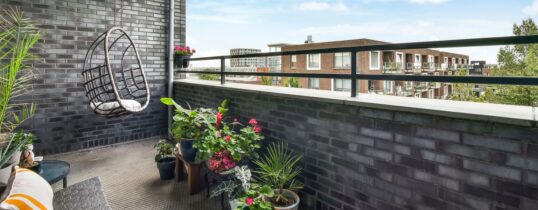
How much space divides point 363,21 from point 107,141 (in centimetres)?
2630

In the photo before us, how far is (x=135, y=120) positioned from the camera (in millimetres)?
4672

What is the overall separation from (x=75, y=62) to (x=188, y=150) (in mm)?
2412

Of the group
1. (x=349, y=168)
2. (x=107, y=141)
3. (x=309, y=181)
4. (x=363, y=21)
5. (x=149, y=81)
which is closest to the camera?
(x=349, y=168)

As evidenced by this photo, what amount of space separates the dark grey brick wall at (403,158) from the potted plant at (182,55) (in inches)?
99.4

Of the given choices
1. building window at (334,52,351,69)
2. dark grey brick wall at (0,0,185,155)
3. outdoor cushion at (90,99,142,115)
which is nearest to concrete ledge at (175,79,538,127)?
outdoor cushion at (90,99,142,115)

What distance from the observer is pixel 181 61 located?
490 centimetres

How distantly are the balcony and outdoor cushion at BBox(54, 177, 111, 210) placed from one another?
0.01 meters

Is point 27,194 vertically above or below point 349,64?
below

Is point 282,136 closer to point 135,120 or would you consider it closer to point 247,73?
A: point 247,73

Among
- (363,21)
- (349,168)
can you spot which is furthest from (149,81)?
(363,21)

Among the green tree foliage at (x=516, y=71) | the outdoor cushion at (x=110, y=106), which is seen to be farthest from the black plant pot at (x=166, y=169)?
the green tree foliage at (x=516, y=71)

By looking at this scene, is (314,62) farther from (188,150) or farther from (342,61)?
(188,150)

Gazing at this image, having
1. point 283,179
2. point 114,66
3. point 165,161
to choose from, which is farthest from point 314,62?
point 283,179

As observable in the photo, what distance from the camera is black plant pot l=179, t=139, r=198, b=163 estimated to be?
9.20 ft
